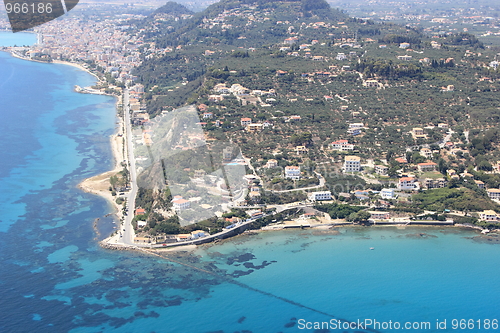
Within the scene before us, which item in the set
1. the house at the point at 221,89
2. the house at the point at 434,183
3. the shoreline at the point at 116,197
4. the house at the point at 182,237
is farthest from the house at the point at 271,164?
the house at the point at 221,89

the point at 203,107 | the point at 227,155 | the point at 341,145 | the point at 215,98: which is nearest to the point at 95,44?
the point at 215,98

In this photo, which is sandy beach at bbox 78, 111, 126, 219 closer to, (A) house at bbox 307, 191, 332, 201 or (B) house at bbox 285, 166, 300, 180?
(B) house at bbox 285, 166, 300, 180

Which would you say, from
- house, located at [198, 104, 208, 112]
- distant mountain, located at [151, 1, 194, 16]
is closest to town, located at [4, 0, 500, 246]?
house, located at [198, 104, 208, 112]

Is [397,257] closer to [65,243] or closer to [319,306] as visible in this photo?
[319,306]

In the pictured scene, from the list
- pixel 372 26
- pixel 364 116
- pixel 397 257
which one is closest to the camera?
pixel 397 257

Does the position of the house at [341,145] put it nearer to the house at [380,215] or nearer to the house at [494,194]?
the house at [380,215]

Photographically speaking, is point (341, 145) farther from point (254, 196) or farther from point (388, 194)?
point (254, 196)

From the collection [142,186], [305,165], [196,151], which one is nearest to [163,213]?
[142,186]
